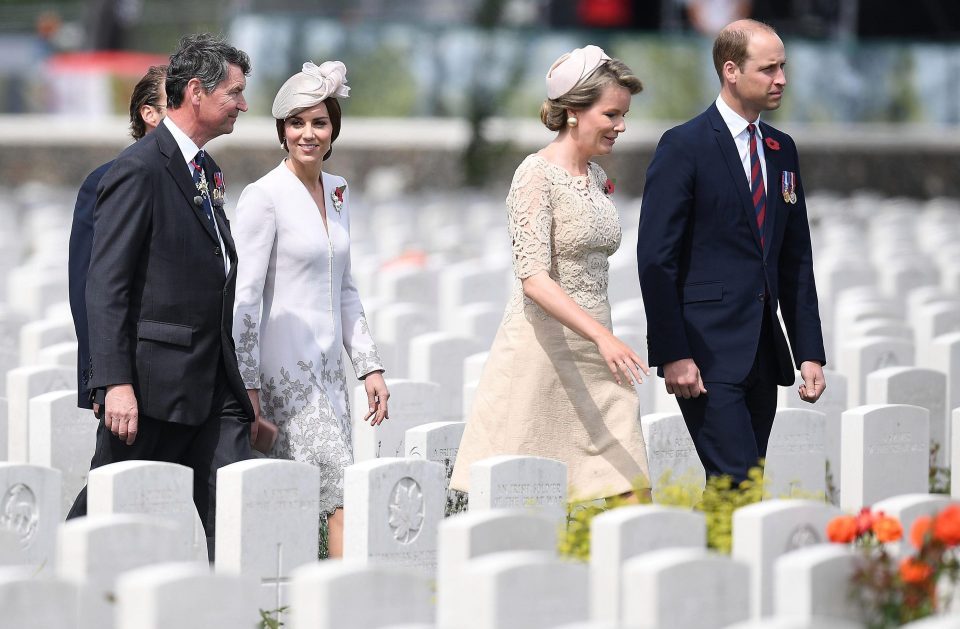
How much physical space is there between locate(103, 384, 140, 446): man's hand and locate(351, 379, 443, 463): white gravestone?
1784 mm

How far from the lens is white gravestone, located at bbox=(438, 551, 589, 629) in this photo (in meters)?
3.38

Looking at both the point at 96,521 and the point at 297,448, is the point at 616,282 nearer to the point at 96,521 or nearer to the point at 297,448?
the point at 297,448

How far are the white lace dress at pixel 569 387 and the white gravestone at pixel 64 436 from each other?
4.86ft

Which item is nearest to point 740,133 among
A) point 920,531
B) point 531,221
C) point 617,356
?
point 531,221

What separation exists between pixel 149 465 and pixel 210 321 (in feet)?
1.79

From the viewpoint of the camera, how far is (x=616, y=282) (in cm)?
1048

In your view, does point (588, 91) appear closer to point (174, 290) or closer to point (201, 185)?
point (201, 185)

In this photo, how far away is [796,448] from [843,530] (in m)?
1.87

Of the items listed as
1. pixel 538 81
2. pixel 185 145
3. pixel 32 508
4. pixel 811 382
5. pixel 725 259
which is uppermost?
pixel 538 81

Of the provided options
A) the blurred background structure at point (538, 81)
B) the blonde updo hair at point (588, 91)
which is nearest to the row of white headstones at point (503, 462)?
the blonde updo hair at point (588, 91)

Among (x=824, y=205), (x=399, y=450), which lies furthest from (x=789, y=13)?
(x=399, y=450)

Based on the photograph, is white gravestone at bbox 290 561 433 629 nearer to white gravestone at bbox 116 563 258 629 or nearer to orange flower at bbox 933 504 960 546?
white gravestone at bbox 116 563 258 629

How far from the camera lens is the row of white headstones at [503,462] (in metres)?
3.49

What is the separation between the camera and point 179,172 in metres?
4.59
